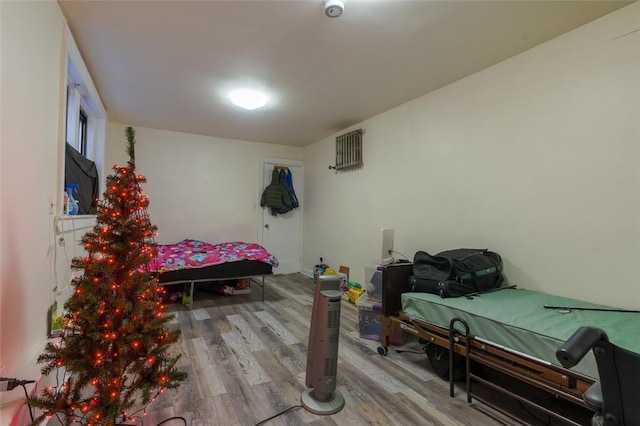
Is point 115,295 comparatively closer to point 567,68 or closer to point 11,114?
point 11,114

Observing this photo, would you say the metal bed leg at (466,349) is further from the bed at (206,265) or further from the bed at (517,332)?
the bed at (206,265)

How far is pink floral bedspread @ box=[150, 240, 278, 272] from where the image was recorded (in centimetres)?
349

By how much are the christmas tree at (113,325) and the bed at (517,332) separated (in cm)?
164

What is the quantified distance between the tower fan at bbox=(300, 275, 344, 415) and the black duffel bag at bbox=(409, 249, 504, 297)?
0.87 metres

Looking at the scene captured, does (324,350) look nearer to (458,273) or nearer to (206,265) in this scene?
(458,273)

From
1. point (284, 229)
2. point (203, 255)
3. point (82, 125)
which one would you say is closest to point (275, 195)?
point (284, 229)

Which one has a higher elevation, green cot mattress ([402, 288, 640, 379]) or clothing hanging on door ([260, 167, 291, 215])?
clothing hanging on door ([260, 167, 291, 215])

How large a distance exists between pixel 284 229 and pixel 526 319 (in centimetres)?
439

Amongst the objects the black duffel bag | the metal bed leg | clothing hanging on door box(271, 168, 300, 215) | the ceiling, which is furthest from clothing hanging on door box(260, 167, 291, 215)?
the metal bed leg

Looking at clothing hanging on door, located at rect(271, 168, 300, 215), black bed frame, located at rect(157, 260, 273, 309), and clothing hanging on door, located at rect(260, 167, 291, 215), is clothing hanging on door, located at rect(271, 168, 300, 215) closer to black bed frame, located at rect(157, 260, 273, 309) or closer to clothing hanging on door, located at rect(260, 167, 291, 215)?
clothing hanging on door, located at rect(260, 167, 291, 215)

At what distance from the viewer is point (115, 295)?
4.41ft

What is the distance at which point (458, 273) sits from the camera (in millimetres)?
2240

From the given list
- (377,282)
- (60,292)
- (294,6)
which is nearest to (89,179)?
(60,292)

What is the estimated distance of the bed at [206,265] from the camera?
11.3 feet
